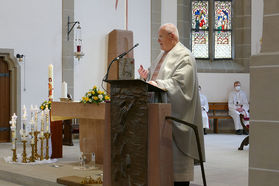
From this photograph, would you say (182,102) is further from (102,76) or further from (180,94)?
(102,76)

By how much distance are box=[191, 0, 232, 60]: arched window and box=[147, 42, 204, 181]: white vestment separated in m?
10.3

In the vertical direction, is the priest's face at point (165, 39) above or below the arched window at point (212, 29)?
below

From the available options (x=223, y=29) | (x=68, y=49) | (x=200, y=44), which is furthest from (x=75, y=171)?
(x=223, y=29)

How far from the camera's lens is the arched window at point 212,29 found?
1516cm

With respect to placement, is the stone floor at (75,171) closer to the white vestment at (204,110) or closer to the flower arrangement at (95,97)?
the flower arrangement at (95,97)

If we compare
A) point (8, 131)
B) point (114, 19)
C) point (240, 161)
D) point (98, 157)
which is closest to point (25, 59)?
point (8, 131)

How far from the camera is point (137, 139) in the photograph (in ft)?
14.4

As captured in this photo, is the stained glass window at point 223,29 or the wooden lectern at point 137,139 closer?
the wooden lectern at point 137,139

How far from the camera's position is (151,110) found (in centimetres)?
435

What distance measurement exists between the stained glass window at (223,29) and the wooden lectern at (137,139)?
1107 centimetres

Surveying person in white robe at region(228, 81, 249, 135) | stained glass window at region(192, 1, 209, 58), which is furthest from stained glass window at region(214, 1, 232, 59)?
person in white robe at region(228, 81, 249, 135)

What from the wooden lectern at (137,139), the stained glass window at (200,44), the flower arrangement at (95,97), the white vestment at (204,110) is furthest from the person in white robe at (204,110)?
the wooden lectern at (137,139)

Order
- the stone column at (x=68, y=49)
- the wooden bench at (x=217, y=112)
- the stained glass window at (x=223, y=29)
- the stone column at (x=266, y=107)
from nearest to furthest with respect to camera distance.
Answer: the stone column at (x=266, y=107)
the stone column at (x=68, y=49)
the wooden bench at (x=217, y=112)
the stained glass window at (x=223, y=29)

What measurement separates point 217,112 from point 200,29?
263 cm
